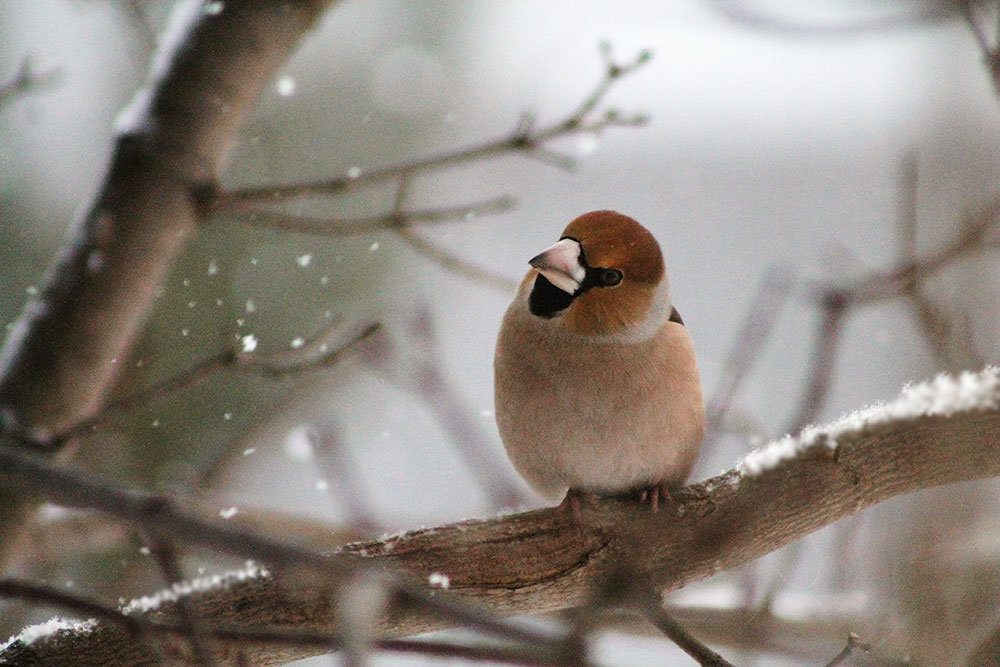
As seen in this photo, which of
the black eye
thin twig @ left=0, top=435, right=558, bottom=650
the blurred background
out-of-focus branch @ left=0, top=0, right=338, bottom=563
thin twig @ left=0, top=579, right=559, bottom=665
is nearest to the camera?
thin twig @ left=0, top=435, right=558, bottom=650

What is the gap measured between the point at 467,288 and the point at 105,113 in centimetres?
266

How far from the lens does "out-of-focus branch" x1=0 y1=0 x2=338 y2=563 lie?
199 cm

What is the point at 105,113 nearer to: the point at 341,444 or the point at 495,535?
the point at 341,444

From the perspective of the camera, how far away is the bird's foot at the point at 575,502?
1663mm

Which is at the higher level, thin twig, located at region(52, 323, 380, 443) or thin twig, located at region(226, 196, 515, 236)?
thin twig, located at region(226, 196, 515, 236)

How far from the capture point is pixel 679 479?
1.95m

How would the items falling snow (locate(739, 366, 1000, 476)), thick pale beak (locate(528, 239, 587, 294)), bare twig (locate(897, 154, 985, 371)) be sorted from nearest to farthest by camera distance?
falling snow (locate(739, 366, 1000, 476)) < thick pale beak (locate(528, 239, 587, 294)) < bare twig (locate(897, 154, 985, 371))

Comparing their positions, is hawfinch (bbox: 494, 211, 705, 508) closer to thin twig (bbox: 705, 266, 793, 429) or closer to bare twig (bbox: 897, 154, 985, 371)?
thin twig (bbox: 705, 266, 793, 429)

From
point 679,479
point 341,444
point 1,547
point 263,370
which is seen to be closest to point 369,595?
point 263,370

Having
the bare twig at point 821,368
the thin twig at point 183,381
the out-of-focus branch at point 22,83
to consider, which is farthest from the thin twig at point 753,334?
the out-of-focus branch at point 22,83

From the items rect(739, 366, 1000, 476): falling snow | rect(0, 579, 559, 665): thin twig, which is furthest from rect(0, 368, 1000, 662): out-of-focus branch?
rect(0, 579, 559, 665): thin twig

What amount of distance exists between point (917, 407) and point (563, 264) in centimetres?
66

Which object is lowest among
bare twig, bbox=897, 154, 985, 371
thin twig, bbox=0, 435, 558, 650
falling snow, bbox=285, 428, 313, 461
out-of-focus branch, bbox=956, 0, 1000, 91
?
falling snow, bbox=285, 428, 313, 461

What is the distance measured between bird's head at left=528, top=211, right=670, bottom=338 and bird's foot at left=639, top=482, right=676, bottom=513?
1.02 ft
